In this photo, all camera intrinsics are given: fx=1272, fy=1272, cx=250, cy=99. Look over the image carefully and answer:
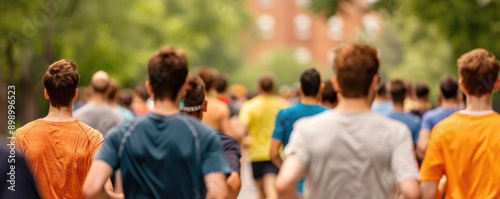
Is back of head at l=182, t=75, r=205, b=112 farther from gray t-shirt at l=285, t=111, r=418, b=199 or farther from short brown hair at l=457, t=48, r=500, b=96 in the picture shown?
gray t-shirt at l=285, t=111, r=418, b=199

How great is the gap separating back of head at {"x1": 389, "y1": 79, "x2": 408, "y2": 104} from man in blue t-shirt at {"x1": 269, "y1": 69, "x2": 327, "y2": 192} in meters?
2.60

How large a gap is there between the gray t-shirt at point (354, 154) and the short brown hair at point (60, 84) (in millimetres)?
2133

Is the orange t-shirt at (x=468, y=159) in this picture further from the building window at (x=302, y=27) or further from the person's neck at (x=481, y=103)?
the building window at (x=302, y=27)

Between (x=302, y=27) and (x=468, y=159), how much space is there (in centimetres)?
16600

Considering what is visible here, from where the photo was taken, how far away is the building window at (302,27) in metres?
172

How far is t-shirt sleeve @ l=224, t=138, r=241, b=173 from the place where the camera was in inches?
355

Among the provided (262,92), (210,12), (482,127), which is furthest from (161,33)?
(482,127)

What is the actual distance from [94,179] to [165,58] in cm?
69

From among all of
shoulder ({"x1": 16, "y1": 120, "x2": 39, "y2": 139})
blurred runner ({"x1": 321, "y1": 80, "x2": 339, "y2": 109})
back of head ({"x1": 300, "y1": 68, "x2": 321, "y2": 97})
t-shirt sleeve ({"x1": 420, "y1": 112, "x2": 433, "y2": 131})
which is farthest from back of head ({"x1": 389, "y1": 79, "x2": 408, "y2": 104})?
Result: shoulder ({"x1": 16, "y1": 120, "x2": 39, "y2": 139})

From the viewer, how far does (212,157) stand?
620cm

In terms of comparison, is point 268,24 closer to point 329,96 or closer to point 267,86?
point 267,86

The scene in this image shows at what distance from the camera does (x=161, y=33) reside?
56625mm

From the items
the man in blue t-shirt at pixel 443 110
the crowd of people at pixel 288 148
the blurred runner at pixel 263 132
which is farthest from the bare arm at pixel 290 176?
the blurred runner at pixel 263 132

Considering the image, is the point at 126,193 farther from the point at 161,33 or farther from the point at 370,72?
the point at 161,33
